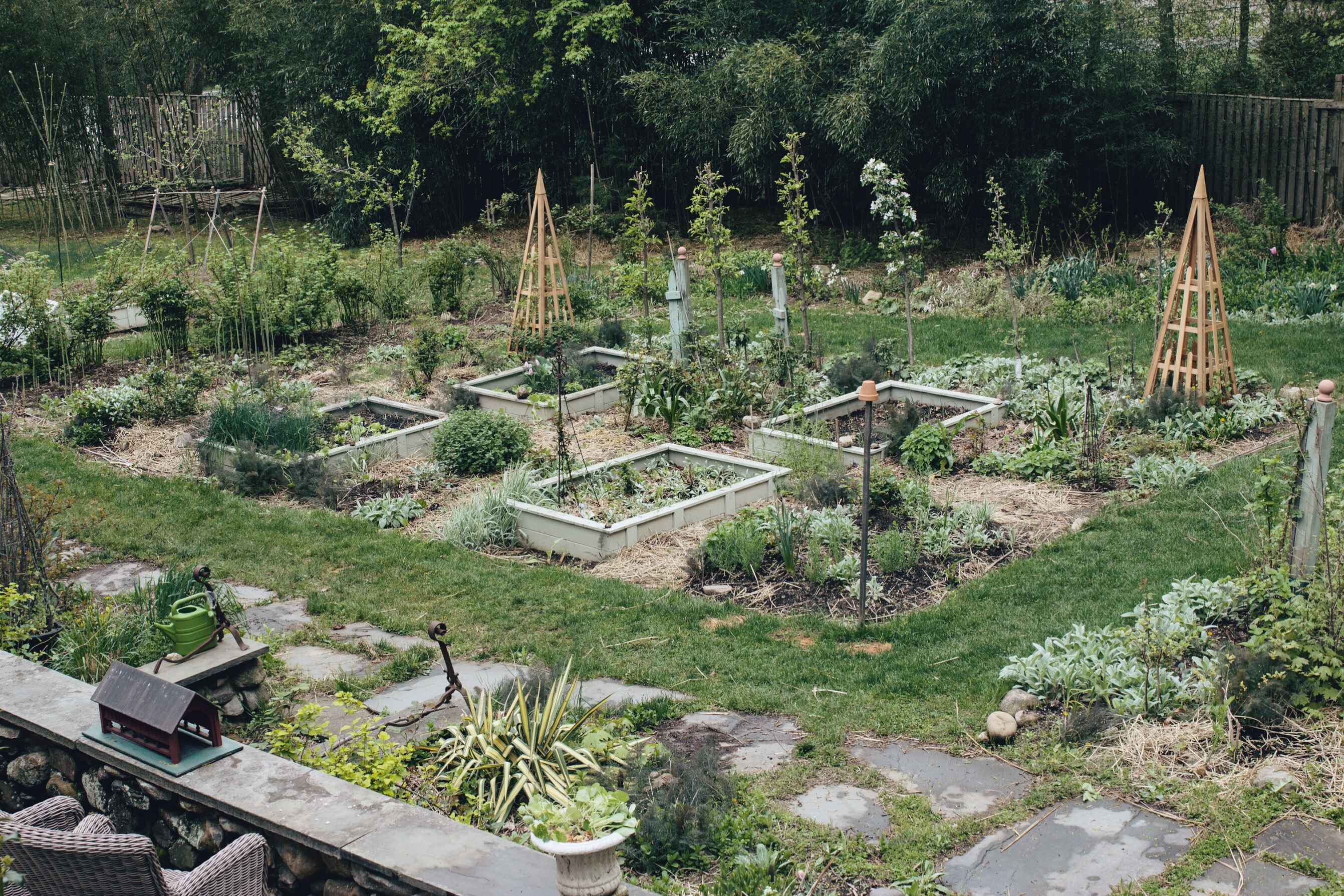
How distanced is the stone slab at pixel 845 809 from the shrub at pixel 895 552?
2038mm

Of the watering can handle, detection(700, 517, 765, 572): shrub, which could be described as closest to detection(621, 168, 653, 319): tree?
detection(700, 517, 765, 572): shrub

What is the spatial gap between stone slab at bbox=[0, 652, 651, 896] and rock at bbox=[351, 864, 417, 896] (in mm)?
33

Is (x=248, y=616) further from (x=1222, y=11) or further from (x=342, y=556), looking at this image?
(x=1222, y=11)

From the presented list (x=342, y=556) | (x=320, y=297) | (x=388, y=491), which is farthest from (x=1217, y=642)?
(x=320, y=297)

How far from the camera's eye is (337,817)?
11.1 feet

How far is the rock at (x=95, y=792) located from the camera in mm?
3904

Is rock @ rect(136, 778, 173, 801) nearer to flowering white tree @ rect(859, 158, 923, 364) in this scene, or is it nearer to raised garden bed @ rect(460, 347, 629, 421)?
raised garden bed @ rect(460, 347, 629, 421)

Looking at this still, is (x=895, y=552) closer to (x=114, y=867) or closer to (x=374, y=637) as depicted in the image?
(x=374, y=637)

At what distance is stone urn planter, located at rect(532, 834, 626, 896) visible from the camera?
2803 mm

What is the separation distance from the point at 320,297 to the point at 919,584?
24.5 ft

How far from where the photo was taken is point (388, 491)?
750 centimetres

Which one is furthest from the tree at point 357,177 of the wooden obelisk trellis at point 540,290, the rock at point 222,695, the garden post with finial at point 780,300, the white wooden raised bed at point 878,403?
the rock at point 222,695

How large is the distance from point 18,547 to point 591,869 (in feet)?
12.3

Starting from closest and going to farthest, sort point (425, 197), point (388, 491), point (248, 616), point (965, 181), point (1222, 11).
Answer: point (248, 616) → point (388, 491) → point (965, 181) → point (1222, 11) → point (425, 197)
